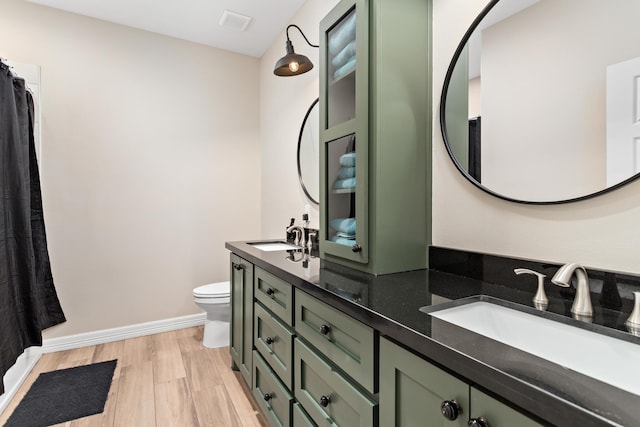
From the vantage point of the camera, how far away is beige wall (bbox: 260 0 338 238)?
2.34 metres

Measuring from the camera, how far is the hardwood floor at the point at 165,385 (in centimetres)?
175

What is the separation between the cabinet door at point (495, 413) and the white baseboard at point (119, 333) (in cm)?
295

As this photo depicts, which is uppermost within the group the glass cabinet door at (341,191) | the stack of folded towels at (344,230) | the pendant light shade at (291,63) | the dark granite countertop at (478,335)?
the pendant light shade at (291,63)

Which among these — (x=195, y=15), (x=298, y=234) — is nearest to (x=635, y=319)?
(x=298, y=234)

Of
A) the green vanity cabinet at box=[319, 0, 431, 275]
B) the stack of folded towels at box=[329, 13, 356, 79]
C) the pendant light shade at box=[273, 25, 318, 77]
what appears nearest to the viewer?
the green vanity cabinet at box=[319, 0, 431, 275]

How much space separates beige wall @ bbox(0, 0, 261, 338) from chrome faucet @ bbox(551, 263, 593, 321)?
286cm

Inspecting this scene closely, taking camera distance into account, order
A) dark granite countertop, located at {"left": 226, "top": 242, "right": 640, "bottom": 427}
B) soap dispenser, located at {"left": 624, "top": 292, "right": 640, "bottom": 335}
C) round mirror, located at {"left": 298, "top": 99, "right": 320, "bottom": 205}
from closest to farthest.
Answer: dark granite countertop, located at {"left": 226, "top": 242, "right": 640, "bottom": 427} → soap dispenser, located at {"left": 624, "top": 292, "right": 640, "bottom": 335} → round mirror, located at {"left": 298, "top": 99, "right": 320, "bottom": 205}

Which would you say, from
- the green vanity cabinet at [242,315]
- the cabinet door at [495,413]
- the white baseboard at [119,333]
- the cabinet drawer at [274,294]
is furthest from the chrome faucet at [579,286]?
the white baseboard at [119,333]

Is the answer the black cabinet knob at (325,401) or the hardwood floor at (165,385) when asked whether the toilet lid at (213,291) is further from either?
the black cabinet knob at (325,401)

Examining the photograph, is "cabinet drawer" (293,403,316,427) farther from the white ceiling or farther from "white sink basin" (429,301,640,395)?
the white ceiling

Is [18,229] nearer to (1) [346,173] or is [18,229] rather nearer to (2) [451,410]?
(1) [346,173]

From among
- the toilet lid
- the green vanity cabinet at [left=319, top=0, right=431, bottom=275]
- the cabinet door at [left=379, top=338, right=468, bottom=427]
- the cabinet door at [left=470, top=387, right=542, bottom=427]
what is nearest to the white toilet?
the toilet lid

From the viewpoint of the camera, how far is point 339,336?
3.38 ft

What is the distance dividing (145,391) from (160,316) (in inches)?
40.3
